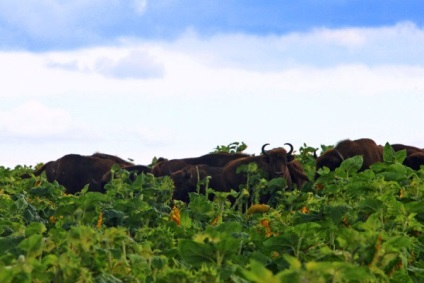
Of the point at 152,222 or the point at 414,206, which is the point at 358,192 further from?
the point at 152,222

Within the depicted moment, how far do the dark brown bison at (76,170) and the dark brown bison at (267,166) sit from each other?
5.24 meters

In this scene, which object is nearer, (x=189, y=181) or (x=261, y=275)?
(x=261, y=275)

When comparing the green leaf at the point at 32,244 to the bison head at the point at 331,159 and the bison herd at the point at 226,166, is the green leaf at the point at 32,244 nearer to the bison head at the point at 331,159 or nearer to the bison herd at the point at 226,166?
the bison herd at the point at 226,166

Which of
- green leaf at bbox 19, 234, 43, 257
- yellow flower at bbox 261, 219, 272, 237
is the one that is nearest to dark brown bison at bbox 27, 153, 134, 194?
yellow flower at bbox 261, 219, 272, 237

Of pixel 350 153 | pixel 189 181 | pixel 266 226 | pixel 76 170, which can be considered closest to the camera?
pixel 266 226

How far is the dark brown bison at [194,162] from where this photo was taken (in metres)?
22.0

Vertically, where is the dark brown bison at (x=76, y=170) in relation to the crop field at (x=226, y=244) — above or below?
above

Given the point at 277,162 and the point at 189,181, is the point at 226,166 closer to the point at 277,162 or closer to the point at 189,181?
the point at 189,181

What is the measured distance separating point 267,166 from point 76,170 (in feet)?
24.4

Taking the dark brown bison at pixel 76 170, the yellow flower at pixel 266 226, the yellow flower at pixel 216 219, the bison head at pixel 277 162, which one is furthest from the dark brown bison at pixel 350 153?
the yellow flower at pixel 266 226

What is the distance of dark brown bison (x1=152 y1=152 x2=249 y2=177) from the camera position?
22.0 meters

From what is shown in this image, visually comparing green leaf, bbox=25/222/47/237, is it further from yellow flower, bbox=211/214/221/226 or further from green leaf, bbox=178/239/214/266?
yellow flower, bbox=211/214/221/226

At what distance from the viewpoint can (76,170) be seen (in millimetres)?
25047

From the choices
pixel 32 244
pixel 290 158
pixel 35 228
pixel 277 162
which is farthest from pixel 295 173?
pixel 32 244
